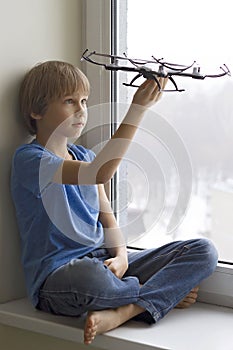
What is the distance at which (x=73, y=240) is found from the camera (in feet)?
5.16

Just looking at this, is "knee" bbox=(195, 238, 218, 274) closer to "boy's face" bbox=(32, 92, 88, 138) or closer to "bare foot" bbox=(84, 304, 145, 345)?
"bare foot" bbox=(84, 304, 145, 345)

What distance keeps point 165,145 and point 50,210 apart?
0.97 feet

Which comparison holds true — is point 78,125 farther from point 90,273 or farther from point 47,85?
point 90,273

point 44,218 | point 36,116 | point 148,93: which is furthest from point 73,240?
point 148,93

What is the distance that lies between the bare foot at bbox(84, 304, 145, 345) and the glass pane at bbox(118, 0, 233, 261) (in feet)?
0.65

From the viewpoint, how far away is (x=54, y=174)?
147cm

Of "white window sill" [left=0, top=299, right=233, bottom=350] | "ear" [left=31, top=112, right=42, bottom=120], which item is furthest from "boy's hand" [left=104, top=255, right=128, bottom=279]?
"ear" [left=31, top=112, right=42, bottom=120]

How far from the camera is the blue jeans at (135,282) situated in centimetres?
147

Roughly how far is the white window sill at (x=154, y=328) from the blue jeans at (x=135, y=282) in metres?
0.03

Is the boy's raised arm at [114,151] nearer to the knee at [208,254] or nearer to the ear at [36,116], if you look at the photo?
the ear at [36,116]

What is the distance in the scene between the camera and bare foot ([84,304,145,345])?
56.3 inches

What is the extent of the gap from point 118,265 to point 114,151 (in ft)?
1.01

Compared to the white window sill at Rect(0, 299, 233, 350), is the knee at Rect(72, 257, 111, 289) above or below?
above

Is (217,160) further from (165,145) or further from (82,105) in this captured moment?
(82,105)
